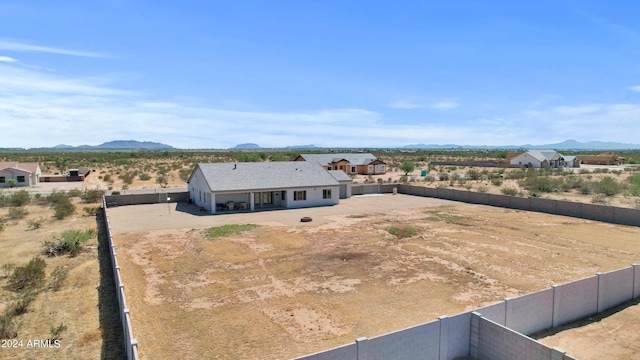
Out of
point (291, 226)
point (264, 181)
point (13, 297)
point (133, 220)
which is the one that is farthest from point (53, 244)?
point (264, 181)

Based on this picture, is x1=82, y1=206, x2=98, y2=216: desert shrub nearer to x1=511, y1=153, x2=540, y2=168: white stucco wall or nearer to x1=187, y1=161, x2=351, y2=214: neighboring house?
x1=187, y1=161, x2=351, y2=214: neighboring house

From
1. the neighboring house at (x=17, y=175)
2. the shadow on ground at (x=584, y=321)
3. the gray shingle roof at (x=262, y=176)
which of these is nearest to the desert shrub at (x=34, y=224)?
the gray shingle roof at (x=262, y=176)

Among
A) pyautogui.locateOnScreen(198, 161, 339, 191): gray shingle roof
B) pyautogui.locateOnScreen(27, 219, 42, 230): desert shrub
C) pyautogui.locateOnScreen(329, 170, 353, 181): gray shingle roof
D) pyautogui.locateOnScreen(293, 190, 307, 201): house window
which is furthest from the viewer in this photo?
pyautogui.locateOnScreen(329, 170, 353, 181): gray shingle roof

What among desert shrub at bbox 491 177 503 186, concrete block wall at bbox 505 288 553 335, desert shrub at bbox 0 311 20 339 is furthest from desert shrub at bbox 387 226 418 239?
desert shrub at bbox 491 177 503 186

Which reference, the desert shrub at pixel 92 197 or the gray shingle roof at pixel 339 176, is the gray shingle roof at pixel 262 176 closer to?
the gray shingle roof at pixel 339 176

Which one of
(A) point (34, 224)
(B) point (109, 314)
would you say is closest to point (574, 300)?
(B) point (109, 314)

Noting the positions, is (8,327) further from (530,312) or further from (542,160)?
(542,160)
